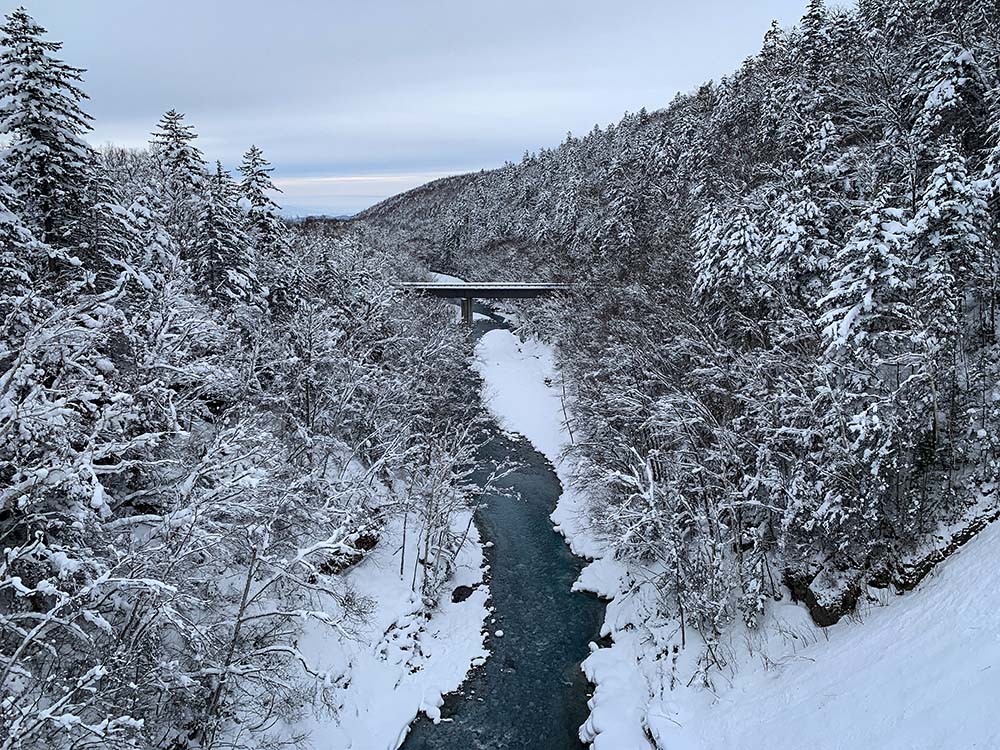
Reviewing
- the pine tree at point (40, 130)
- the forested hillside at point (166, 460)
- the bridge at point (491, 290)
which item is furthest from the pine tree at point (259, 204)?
the bridge at point (491, 290)

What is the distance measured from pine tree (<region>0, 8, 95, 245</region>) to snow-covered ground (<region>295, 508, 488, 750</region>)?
42.7 feet

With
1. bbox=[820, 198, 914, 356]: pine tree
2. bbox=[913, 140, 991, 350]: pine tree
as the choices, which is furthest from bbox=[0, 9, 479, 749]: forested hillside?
bbox=[913, 140, 991, 350]: pine tree

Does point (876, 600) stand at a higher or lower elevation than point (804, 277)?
lower

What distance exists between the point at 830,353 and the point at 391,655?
14.3 m

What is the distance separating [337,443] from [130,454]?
645 centimetres

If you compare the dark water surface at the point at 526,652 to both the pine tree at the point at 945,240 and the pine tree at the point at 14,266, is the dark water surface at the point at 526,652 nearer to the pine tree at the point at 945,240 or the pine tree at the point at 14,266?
the pine tree at the point at 945,240

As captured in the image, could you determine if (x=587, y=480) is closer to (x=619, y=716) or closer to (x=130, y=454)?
(x=619, y=716)

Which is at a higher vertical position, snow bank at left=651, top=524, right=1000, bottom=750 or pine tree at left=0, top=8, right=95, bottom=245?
pine tree at left=0, top=8, right=95, bottom=245

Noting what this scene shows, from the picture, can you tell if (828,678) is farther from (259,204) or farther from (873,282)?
(259,204)

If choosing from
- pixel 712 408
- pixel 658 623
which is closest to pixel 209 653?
pixel 658 623

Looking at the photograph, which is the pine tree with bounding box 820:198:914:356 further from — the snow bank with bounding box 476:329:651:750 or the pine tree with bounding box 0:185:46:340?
the pine tree with bounding box 0:185:46:340

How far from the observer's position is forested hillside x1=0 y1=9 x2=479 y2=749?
9.57 metres

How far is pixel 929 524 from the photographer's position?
1280 centimetres

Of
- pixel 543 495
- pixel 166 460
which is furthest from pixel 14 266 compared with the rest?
pixel 543 495
